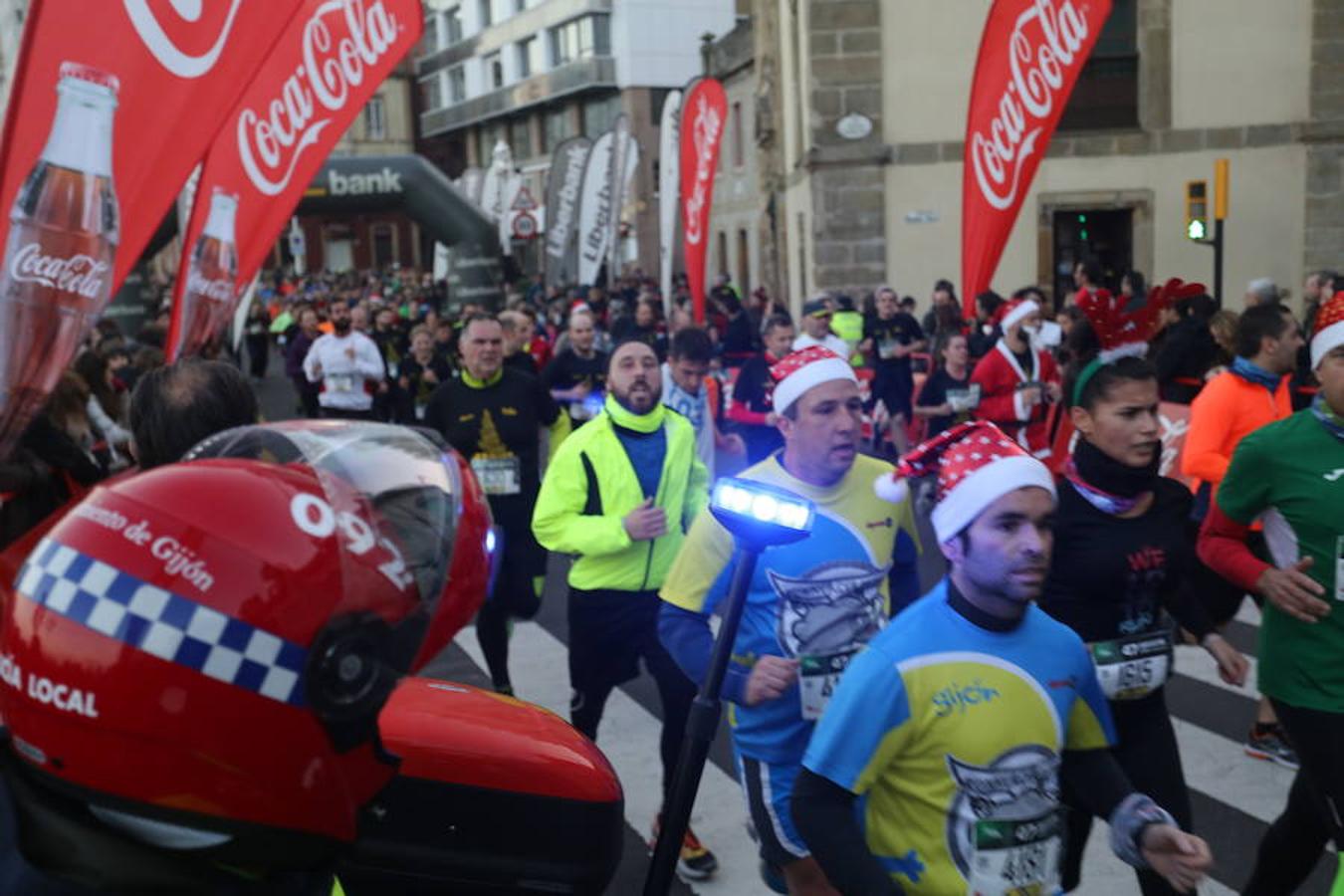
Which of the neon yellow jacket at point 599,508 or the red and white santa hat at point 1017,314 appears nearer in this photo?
the neon yellow jacket at point 599,508

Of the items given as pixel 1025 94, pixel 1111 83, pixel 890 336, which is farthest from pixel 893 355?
pixel 1111 83

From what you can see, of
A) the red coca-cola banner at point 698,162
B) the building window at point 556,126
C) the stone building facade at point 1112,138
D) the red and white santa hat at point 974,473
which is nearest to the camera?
the red and white santa hat at point 974,473

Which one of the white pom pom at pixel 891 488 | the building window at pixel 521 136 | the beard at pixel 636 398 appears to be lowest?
the white pom pom at pixel 891 488

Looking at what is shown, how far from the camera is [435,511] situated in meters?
1.62

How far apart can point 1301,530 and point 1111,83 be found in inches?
781

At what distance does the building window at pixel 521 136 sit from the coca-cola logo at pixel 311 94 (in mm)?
55435

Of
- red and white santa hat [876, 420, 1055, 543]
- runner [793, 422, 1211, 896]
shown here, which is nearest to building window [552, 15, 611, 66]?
red and white santa hat [876, 420, 1055, 543]

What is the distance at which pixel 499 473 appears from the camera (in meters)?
6.39

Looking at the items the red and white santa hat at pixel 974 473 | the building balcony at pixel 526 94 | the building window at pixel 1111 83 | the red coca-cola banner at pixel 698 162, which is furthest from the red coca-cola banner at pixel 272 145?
the building balcony at pixel 526 94

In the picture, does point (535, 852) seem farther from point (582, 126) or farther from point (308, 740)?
point (582, 126)

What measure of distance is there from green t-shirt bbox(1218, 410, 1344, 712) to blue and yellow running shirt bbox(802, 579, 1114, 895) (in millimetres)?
1355

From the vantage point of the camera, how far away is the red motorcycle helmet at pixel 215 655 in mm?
1334

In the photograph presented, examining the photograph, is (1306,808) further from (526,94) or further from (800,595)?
(526,94)

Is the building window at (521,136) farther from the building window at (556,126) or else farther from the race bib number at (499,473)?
the race bib number at (499,473)
